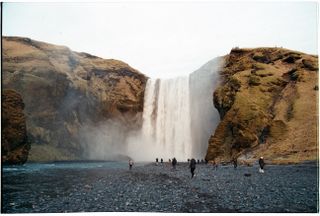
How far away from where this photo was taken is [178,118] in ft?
173

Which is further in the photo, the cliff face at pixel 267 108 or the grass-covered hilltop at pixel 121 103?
the grass-covered hilltop at pixel 121 103

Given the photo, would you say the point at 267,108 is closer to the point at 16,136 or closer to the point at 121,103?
the point at 16,136

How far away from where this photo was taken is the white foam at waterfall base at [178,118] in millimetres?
48938

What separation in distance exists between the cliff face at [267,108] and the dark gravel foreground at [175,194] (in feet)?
13.8

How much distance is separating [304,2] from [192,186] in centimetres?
1151

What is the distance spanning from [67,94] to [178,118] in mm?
16881

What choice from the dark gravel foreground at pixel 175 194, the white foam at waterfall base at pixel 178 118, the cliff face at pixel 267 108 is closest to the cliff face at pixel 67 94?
the white foam at waterfall base at pixel 178 118

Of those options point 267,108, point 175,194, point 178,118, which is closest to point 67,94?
point 178,118

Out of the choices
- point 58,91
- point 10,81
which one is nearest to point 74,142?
point 58,91

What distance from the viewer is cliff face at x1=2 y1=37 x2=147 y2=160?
48.9m

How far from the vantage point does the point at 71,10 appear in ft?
73.5

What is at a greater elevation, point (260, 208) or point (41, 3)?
point (41, 3)

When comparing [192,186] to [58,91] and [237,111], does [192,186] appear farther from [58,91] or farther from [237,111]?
[58,91]

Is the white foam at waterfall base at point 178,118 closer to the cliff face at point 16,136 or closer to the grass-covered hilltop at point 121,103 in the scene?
the grass-covered hilltop at point 121,103
